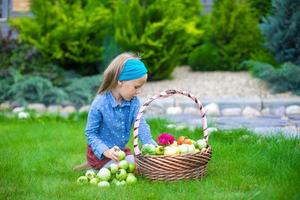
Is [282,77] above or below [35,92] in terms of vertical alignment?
above

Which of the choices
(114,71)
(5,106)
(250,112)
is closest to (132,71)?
(114,71)

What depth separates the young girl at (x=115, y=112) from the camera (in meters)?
4.64

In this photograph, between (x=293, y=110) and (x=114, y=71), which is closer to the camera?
(x=114, y=71)

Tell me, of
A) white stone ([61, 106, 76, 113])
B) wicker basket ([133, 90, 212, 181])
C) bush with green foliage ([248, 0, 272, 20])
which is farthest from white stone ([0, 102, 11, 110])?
bush with green foliage ([248, 0, 272, 20])

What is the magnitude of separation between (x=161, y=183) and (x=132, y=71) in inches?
33.5

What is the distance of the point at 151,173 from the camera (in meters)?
4.43

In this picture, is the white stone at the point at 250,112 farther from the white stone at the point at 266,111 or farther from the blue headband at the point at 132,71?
the blue headband at the point at 132,71

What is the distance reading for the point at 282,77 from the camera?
8883 millimetres

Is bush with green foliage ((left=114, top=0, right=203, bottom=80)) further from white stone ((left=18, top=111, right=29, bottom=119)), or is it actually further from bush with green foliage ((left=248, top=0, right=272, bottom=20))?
white stone ((left=18, top=111, right=29, bottom=119))

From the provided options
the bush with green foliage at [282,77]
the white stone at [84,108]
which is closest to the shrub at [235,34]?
the bush with green foliage at [282,77]

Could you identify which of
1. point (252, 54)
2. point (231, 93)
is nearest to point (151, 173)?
point (231, 93)

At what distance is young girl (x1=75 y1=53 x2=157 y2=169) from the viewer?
464cm

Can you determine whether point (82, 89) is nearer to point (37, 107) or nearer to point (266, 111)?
point (37, 107)

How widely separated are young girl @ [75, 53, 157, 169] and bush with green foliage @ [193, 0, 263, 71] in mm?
6414
